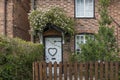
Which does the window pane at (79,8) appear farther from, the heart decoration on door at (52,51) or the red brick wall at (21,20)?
the red brick wall at (21,20)

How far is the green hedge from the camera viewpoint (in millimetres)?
10191

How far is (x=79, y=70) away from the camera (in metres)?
10.6

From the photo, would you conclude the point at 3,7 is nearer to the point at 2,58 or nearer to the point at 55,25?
the point at 55,25

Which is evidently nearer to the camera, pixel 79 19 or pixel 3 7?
pixel 3 7

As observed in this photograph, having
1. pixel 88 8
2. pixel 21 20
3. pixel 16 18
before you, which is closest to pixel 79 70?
pixel 16 18

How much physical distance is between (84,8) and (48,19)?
9.07 ft

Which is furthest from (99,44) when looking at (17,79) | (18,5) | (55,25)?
(18,5)

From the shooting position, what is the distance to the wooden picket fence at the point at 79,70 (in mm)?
10602

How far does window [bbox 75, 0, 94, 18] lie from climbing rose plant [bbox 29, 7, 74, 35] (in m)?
1.45

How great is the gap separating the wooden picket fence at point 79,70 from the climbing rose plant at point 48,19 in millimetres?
8721

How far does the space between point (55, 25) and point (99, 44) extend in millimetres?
6738

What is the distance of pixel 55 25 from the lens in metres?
19.5

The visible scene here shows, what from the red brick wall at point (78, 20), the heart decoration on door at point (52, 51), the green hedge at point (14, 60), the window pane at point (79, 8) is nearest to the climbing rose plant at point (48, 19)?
the red brick wall at point (78, 20)

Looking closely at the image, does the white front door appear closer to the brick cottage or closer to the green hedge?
the brick cottage
